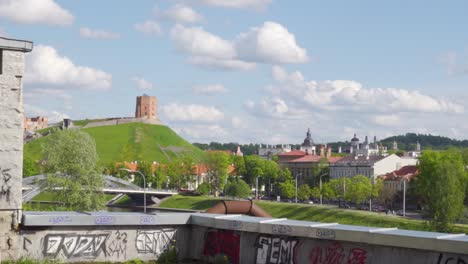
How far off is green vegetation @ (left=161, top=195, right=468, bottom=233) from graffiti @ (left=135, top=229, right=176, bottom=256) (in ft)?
179

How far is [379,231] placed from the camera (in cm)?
1536

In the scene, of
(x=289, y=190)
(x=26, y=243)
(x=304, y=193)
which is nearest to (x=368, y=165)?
(x=289, y=190)

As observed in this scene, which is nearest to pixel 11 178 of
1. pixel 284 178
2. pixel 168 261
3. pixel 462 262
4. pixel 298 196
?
pixel 168 261

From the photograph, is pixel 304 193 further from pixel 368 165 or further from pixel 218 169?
pixel 368 165

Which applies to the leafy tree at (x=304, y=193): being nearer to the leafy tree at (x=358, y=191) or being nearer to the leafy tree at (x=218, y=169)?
the leafy tree at (x=358, y=191)

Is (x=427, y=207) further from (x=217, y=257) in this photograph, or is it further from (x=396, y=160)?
(x=396, y=160)

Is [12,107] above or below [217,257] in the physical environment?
above

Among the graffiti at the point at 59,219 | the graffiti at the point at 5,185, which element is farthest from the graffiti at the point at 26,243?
the graffiti at the point at 5,185

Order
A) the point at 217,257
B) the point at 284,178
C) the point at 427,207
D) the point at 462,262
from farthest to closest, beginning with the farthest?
the point at 284,178
the point at 427,207
the point at 217,257
the point at 462,262

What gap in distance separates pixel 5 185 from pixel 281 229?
23.4 ft

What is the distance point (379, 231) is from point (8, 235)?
936cm

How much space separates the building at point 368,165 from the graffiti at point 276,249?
140673 mm

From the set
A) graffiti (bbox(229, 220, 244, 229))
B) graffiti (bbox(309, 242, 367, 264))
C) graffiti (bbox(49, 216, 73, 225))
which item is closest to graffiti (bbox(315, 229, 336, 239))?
graffiti (bbox(309, 242, 367, 264))

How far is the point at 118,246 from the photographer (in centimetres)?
1939
